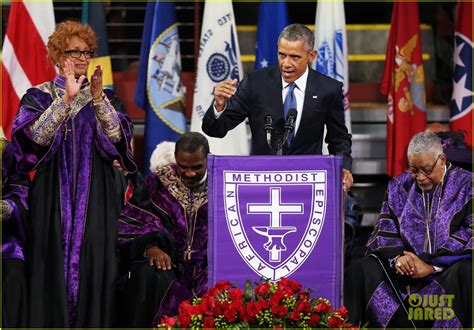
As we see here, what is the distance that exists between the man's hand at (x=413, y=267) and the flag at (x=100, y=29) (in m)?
3.45

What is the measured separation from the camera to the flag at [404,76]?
8.77 metres

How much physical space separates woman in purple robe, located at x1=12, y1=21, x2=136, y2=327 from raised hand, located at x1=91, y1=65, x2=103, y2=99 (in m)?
0.01

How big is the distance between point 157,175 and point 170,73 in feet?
7.67

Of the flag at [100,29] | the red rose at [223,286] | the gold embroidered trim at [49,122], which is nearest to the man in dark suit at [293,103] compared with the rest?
the gold embroidered trim at [49,122]

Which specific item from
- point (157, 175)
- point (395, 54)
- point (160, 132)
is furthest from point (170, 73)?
point (157, 175)

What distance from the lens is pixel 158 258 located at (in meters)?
6.23

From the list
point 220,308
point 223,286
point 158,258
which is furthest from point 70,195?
point 220,308

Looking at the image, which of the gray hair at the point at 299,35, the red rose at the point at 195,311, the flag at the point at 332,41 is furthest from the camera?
the flag at the point at 332,41

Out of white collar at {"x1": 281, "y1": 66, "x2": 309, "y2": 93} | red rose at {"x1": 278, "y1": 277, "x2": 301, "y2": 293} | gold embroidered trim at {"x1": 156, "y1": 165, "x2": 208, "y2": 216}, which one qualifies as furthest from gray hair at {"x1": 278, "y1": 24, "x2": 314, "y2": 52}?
red rose at {"x1": 278, "y1": 277, "x2": 301, "y2": 293}

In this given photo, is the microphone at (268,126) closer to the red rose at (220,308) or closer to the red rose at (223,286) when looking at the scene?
the red rose at (223,286)

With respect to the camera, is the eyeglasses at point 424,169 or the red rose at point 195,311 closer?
the red rose at point 195,311

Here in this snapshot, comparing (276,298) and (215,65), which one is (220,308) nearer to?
(276,298)

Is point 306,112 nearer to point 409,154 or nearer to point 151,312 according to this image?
point 409,154

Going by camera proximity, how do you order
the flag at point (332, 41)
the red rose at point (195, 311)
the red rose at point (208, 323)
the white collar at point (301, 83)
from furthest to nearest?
the flag at point (332, 41) < the white collar at point (301, 83) < the red rose at point (195, 311) < the red rose at point (208, 323)
